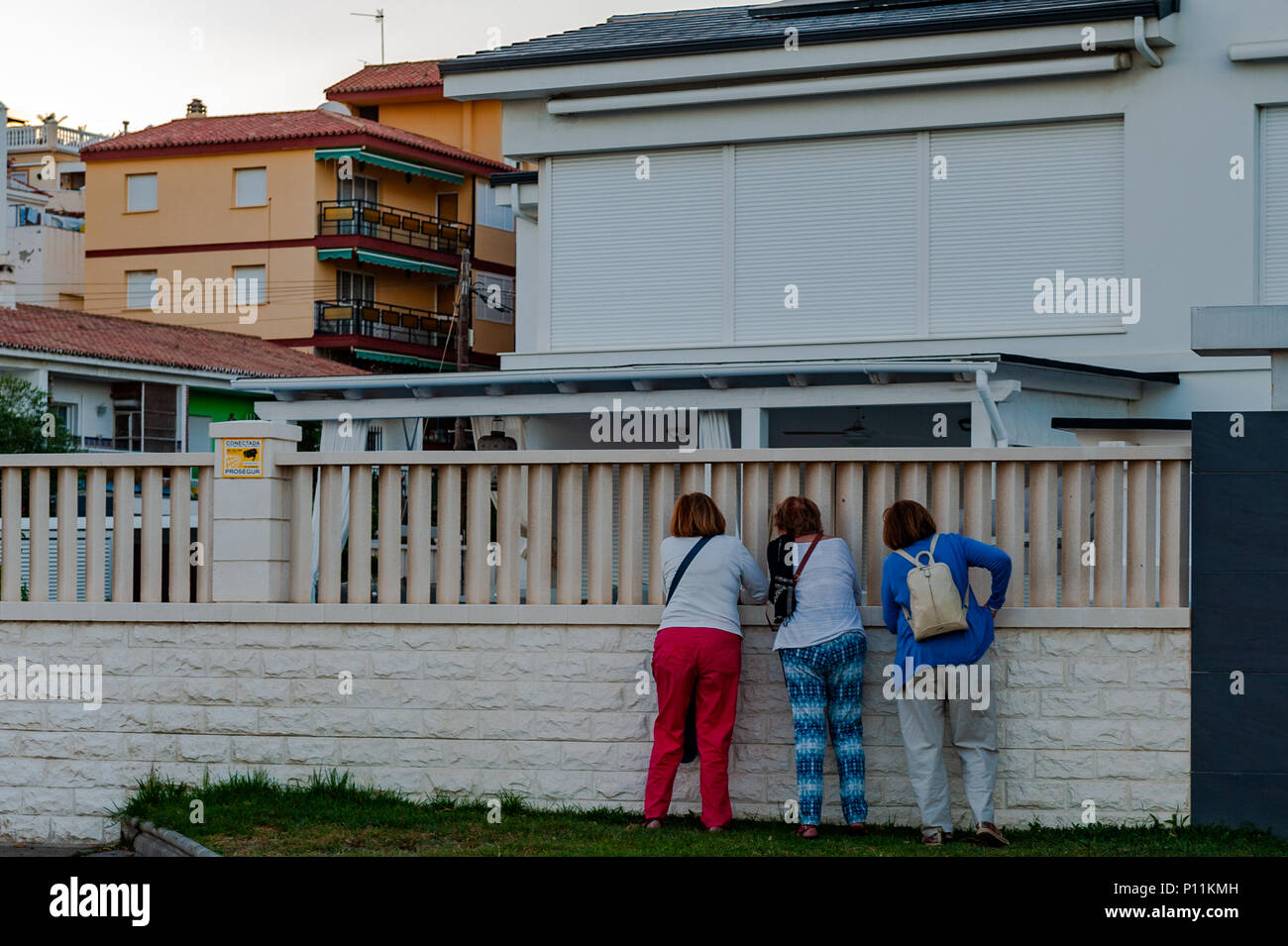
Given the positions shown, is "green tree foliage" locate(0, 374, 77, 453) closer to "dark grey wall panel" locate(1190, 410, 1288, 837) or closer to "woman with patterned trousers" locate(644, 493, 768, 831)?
"woman with patterned trousers" locate(644, 493, 768, 831)

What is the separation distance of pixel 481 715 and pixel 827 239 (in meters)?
10.5

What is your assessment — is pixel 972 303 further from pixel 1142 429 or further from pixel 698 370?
pixel 1142 429

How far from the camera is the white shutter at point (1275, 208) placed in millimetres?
17344

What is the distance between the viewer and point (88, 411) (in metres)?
41.2

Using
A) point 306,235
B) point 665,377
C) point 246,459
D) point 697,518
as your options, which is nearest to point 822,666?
point 697,518

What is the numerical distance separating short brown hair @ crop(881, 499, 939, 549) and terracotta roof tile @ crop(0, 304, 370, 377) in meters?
32.2

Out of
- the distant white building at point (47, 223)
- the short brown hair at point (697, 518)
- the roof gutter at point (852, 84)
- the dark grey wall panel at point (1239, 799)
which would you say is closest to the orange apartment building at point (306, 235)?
the distant white building at point (47, 223)

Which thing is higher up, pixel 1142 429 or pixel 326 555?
pixel 1142 429

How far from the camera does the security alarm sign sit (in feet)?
33.5

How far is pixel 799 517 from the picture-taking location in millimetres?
9266

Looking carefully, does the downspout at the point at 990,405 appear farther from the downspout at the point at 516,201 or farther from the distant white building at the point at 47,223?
the distant white building at the point at 47,223
